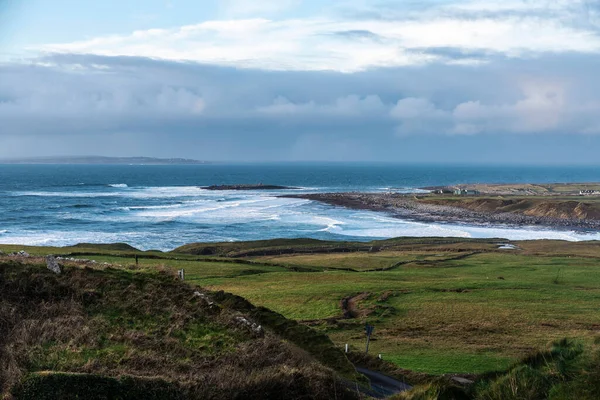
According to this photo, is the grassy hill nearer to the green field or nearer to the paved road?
the paved road

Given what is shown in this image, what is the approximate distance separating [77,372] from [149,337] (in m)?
3.86

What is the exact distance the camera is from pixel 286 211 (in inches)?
5453

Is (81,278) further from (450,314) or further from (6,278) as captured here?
(450,314)

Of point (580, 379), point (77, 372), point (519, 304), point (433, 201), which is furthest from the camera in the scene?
point (433, 201)

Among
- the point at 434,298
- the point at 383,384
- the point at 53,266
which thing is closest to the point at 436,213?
the point at 434,298

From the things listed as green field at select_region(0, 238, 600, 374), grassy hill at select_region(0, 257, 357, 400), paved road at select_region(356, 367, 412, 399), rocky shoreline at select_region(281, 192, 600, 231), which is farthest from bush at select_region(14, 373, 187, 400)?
rocky shoreline at select_region(281, 192, 600, 231)

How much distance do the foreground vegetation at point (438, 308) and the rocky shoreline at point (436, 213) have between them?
48.2m

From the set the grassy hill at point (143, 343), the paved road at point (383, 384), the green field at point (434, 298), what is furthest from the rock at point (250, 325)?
the green field at point (434, 298)

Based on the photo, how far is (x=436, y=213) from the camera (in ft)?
460

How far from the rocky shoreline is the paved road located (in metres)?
105

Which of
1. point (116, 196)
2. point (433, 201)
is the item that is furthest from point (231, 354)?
point (116, 196)

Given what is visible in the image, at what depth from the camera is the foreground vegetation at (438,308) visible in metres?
15.0

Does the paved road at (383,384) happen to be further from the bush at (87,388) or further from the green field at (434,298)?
the bush at (87,388)

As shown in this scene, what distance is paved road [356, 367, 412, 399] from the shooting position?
20906mm
